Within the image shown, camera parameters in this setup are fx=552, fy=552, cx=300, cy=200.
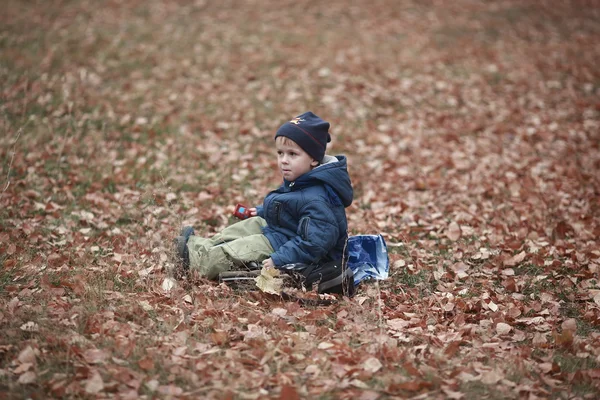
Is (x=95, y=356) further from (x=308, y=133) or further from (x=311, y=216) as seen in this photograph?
(x=308, y=133)

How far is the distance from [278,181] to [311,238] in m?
3.13

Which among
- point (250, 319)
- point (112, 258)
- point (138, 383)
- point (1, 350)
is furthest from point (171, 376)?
point (112, 258)

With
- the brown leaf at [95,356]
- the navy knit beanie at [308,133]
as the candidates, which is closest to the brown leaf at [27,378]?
the brown leaf at [95,356]

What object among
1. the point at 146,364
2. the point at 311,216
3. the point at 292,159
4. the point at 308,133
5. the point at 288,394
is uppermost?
the point at 308,133

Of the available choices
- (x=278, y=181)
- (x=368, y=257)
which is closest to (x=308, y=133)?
(x=368, y=257)

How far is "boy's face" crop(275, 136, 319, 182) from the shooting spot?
4746 millimetres

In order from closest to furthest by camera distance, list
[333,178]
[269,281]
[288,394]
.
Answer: [288,394]
[269,281]
[333,178]

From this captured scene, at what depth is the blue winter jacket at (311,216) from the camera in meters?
4.59

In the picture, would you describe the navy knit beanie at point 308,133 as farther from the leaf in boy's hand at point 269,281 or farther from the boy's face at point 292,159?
the leaf in boy's hand at point 269,281

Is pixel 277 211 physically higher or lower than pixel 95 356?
higher

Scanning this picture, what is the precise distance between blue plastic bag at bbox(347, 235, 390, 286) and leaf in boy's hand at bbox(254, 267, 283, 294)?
0.79 meters

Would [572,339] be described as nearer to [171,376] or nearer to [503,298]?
[503,298]

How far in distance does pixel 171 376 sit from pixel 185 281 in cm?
128

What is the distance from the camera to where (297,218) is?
4.81m
